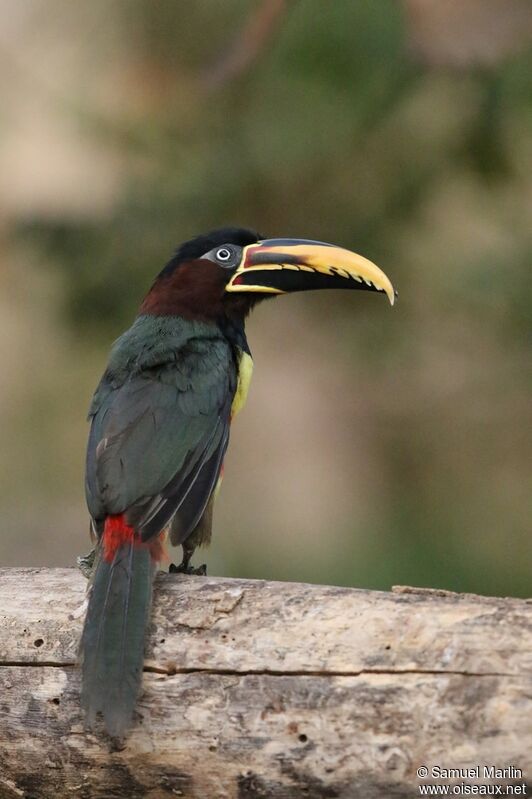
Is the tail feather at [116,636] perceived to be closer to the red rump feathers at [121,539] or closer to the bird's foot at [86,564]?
the red rump feathers at [121,539]

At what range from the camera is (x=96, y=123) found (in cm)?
673

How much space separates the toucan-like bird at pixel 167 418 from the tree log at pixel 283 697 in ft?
0.31

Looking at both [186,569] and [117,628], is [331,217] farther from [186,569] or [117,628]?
[117,628]

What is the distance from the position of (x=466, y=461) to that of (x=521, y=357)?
992mm

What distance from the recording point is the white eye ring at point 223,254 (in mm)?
4871

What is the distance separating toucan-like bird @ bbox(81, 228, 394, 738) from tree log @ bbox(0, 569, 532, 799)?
94mm

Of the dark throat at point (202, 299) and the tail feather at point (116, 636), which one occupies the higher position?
the dark throat at point (202, 299)

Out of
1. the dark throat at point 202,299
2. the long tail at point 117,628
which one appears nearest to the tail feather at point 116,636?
the long tail at point 117,628

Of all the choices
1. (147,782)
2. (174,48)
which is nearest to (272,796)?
(147,782)

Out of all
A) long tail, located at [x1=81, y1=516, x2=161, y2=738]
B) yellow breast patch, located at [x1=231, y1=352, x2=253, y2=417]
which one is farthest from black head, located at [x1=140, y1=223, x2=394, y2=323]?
long tail, located at [x1=81, y1=516, x2=161, y2=738]

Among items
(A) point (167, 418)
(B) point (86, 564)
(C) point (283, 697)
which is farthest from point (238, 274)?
(C) point (283, 697)

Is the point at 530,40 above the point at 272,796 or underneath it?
above

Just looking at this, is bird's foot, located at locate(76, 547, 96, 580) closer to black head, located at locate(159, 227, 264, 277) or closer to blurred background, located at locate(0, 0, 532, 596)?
black head, located at locate(159, 227, 264, 277)

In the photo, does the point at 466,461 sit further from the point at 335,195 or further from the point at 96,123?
the point at 96,123
